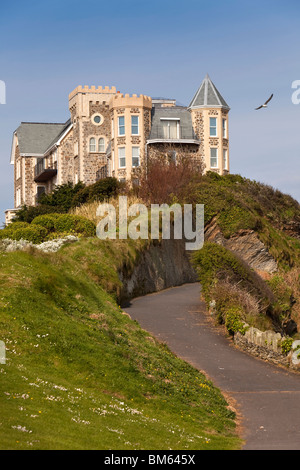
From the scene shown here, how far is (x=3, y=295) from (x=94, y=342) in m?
2.46

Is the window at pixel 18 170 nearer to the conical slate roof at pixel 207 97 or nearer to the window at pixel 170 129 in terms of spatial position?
the window at pixel 170 129

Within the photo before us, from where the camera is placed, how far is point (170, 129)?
56750mm

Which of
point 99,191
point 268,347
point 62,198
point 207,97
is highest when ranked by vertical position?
point 207,97

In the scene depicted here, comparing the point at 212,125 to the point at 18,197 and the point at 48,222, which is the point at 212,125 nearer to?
the point at 48,222

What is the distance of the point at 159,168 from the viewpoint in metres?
46.1

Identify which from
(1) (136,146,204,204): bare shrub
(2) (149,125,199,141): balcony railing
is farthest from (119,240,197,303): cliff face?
(2) (149,125,199,141): balcony railing

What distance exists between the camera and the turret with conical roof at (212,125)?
187ft

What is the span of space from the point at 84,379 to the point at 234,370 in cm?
616

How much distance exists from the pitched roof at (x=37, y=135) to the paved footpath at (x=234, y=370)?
46.7 meters

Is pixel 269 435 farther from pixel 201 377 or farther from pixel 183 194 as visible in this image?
pixel 183 194

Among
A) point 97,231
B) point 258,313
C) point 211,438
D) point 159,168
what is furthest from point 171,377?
point 159,168

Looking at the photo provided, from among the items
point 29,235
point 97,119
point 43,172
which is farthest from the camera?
point 43,172

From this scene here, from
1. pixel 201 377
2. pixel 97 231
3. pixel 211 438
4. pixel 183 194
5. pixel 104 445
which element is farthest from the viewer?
pixel 183 194

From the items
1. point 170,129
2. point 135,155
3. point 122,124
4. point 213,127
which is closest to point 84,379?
point 135,155
